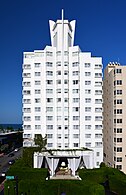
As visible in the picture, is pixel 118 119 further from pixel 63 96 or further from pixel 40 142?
pixel 40 142

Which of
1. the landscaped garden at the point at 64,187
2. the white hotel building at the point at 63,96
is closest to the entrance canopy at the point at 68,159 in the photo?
the white hotel building at the point at 63,96

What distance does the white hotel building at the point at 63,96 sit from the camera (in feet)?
220

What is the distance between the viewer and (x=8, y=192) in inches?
1663

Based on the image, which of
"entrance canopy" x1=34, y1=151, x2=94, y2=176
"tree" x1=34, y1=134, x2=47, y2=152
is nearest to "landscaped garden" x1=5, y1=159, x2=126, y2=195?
"entrance canopy" x1=34, y1=151, x2=94, y2=176

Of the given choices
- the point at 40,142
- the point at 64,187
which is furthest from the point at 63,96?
the point at 64,187

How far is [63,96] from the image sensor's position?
67750mm

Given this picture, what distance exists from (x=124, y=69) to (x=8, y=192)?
125 feet

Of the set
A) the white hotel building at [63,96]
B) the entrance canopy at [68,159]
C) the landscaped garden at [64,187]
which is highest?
the white hotel building at [63,96]

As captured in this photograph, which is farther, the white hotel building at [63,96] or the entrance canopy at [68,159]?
the white hotel building at [63,96]

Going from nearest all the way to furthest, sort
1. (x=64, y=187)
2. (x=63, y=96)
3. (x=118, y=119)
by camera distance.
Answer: (x=64, y=187) → (x=118, y=119) → (x=63, y=96)

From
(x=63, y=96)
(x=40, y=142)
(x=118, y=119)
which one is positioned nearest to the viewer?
(x=118, y=119)

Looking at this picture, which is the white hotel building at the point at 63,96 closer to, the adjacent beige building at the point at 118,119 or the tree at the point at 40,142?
the tree at the point at 40,142

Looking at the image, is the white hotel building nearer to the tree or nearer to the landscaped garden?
the tree

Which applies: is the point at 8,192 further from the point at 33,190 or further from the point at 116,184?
the point at 116,184
